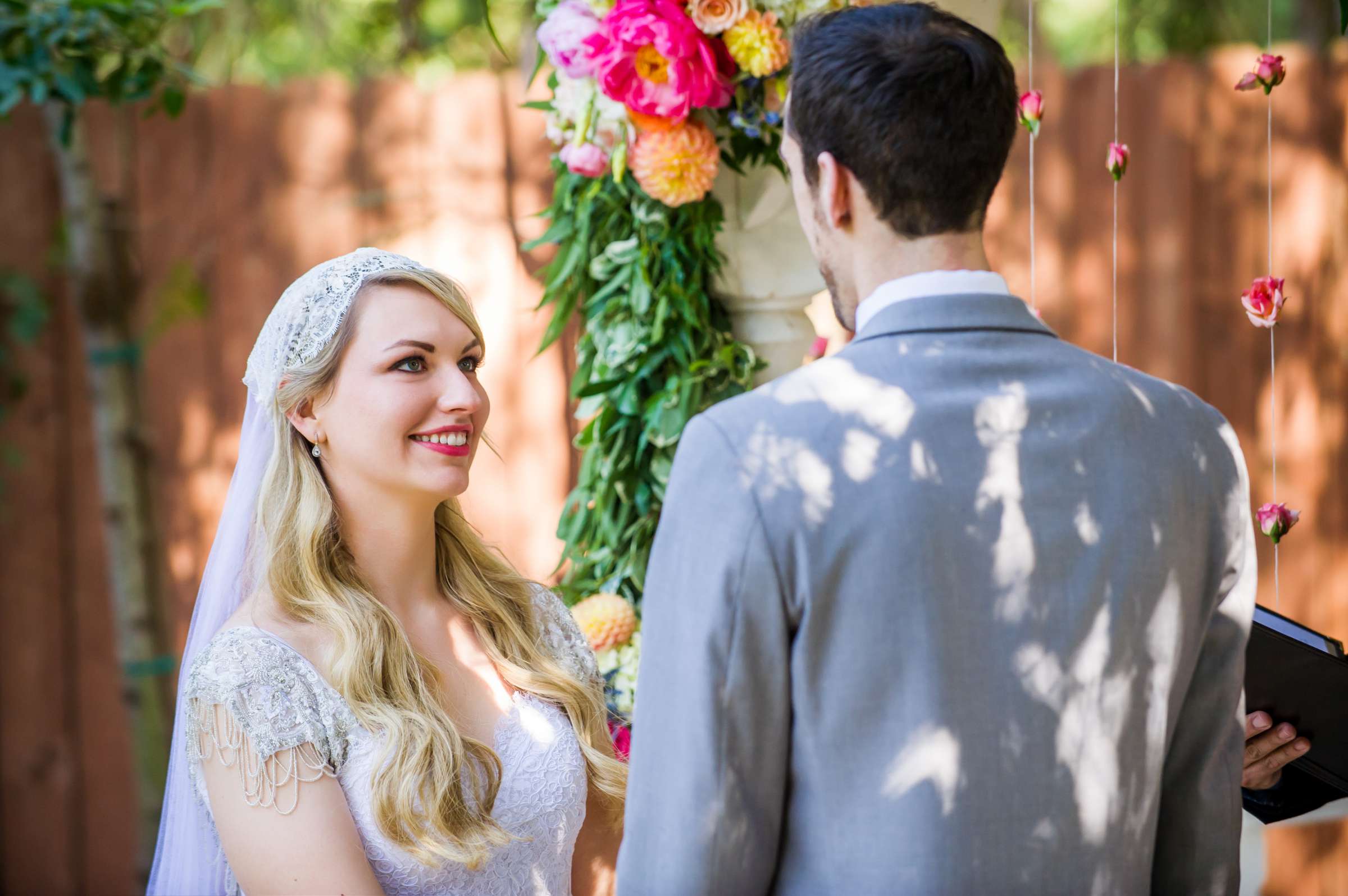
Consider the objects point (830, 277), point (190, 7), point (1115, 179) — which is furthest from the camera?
point (190, 7)

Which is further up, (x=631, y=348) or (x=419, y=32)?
(x=419, y=32)

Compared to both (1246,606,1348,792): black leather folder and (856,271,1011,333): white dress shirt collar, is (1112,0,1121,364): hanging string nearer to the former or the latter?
(856,271,1011,333): white dress shirt collar

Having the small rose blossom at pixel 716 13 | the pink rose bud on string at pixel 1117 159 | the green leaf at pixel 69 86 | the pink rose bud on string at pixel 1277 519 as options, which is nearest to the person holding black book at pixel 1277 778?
the pink rose bud on string at pixel 1277 519

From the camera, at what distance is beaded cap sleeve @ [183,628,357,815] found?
1511 millimetres

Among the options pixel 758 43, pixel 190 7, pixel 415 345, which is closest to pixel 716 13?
pixel 758 43

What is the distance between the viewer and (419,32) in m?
7.09

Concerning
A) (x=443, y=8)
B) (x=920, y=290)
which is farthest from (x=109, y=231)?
(x=443, y=8)

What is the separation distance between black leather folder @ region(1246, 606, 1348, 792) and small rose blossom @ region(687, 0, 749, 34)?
3.91 ft

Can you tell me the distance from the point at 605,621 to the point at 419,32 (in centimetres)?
583

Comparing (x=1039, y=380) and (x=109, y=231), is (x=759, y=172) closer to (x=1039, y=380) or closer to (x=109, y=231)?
(x=1039, y=380)

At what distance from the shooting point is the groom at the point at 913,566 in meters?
1.02

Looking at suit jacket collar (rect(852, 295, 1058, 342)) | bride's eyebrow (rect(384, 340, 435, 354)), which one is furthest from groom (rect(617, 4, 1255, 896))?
bride's eyebrow (rect(384, 340, 435, 354))

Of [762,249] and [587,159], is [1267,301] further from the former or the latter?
[587,159]

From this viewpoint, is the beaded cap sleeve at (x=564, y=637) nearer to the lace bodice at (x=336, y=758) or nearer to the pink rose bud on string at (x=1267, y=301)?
the lace bodice at (x=336, y=758)
